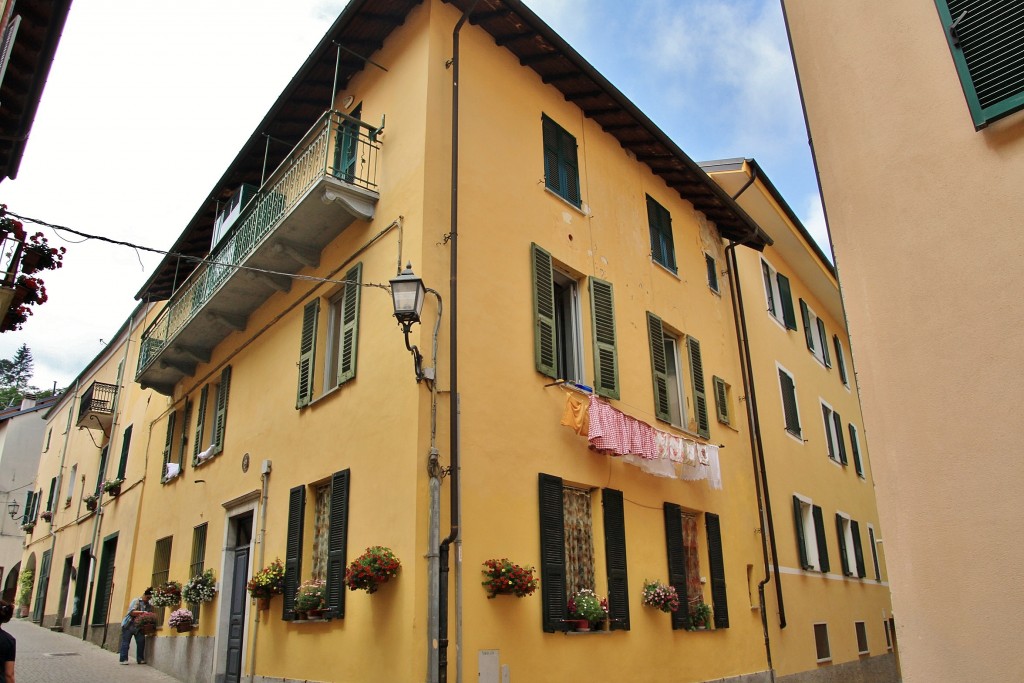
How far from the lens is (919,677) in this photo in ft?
14.1

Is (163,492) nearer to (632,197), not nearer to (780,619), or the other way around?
(632,197)

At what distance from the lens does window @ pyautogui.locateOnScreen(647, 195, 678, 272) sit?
1397cm

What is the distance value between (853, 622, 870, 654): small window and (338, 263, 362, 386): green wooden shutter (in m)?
13.6

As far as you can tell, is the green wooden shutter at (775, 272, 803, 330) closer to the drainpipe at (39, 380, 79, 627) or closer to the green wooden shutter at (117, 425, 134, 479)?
the green wooden shutter at (117, 425, 134, 479)

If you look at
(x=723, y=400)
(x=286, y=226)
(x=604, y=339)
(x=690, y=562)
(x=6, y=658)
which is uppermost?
(x=286, y=226)

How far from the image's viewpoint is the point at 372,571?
315 inches

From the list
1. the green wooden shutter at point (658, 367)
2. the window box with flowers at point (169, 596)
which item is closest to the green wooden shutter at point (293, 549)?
the window box with flowers at point (169, 596)

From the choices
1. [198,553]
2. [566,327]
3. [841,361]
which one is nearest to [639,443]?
[566,327]

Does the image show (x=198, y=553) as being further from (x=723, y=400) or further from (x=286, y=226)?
(x=723, y=400)

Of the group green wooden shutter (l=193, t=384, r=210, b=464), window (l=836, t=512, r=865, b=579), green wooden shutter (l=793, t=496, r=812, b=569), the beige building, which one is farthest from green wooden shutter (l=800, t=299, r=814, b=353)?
the beige building

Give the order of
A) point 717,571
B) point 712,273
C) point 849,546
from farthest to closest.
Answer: point 849,546
point 712,273
point 717,571

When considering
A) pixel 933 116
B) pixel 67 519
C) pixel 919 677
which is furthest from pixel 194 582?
pixel 67 519

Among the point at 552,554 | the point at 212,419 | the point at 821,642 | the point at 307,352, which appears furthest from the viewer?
the point at 821,642

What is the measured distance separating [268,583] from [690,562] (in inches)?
252
